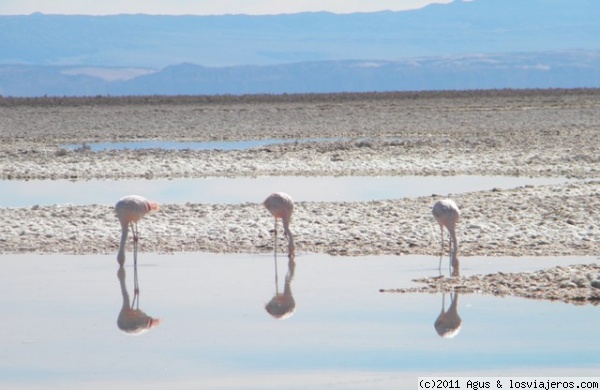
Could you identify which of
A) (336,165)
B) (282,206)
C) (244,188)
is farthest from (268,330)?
(336,165)

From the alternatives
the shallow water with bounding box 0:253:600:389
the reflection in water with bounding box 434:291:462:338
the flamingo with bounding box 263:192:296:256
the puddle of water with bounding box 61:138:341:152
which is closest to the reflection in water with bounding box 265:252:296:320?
the shallow water with bounding box 0:253:600:389

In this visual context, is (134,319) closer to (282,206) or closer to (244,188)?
(282,206)

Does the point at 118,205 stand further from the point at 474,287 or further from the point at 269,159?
the point at 269,159

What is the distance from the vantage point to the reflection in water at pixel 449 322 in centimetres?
1052

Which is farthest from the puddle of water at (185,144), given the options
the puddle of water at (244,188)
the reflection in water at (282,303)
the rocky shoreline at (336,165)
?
the reflection in water at (282,303)

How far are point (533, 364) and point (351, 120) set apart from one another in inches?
1396

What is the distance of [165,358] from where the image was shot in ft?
31.8

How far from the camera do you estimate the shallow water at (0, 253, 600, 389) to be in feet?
30.0

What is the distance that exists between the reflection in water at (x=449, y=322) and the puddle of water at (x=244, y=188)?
877cm

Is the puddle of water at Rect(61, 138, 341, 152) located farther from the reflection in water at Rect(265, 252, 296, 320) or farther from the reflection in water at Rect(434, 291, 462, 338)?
the reflection in water at Rect(434, 291, 462, 338)

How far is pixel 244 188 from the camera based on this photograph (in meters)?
22.8

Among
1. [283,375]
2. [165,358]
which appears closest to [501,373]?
[283,375]

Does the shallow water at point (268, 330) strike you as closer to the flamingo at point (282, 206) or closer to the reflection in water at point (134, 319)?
the reflection in water at point (134, 319)

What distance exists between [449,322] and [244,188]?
478 inches
